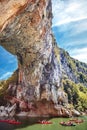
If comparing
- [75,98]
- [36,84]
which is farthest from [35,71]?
[75,98]

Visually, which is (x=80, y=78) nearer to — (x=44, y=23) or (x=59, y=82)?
(x=59, y=82)

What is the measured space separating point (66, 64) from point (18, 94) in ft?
257

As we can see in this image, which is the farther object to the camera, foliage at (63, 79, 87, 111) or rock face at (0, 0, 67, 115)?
foliage at (63, 79, 87, 111)

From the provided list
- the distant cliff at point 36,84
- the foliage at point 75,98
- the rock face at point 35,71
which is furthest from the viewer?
the foliage at point 75,98

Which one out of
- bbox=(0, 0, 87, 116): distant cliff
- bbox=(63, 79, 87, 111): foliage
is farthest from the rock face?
bbox=(63, 79, 87, 111): foliage

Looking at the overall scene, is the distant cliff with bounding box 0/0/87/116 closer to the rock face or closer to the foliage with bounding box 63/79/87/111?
the rock face

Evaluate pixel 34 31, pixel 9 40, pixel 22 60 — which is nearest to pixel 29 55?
pixel 22 60

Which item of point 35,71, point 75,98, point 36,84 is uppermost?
point 35,71

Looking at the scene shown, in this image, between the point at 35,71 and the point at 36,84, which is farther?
the point at 36,84

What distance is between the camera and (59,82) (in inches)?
2854

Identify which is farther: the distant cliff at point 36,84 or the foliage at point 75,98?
the foliage at point 75,98

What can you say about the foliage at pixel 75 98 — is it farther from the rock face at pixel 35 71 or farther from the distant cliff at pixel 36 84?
the rock face at pixel 35 71

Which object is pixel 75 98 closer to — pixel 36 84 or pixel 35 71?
pixel 36 84

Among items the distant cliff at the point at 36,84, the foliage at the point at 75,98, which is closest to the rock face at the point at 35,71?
the distant cliff at the point at 36,84
